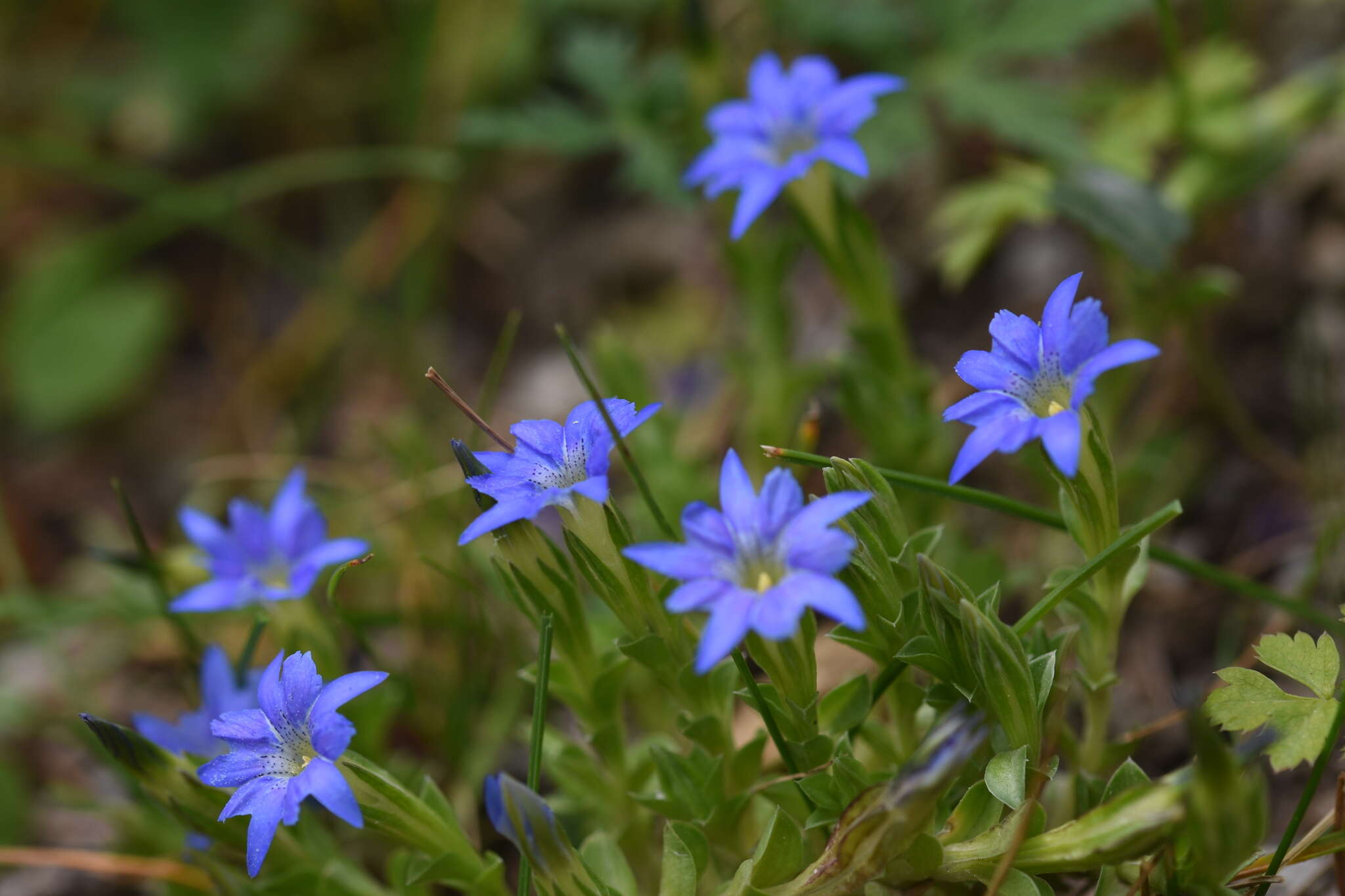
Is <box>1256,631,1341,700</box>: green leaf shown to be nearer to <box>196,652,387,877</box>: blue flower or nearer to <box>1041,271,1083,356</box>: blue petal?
<box>1041,271,1083,356</box>: blue petal

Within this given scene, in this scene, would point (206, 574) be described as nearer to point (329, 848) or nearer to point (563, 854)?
point (329, 848)

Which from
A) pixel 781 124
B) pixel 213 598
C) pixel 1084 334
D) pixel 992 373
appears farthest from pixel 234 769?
pixel 781 124

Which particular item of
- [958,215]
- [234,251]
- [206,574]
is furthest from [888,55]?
[234,251]

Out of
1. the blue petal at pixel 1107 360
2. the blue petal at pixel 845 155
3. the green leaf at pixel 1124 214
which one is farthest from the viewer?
the green leaf at pixel 1124 214

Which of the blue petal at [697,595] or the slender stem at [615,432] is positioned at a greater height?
the slender stem at [615,432]

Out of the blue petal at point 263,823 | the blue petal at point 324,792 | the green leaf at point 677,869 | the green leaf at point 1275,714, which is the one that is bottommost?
the green leaf at point 677,869

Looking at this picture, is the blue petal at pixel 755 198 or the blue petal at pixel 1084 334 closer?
the blue petal at pixel 1084 334

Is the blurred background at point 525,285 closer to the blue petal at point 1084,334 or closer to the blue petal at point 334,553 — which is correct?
the blue petal at point 334,553

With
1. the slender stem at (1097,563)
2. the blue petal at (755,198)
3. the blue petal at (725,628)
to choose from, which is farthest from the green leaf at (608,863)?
the blue petal at (755,198)
